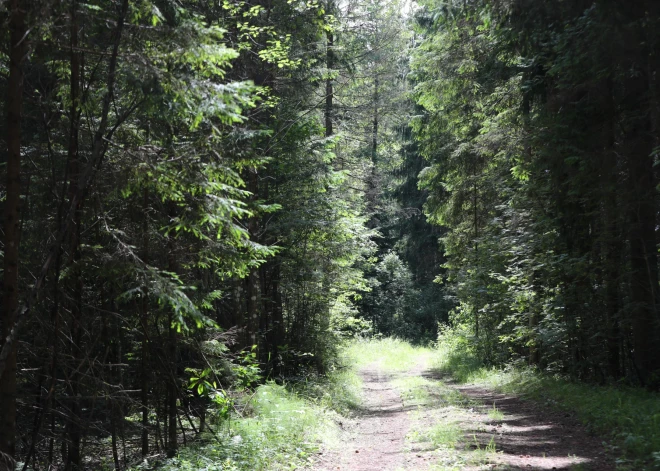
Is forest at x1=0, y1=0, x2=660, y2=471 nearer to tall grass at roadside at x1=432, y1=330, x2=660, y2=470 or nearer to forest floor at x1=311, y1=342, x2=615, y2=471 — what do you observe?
tall grass at roadside at x1=432, y1=330, x2=660, y2=470

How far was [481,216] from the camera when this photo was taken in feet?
67.2

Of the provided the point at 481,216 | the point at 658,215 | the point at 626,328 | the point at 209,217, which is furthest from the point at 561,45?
the point at 481,216

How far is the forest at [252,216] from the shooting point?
5.60m

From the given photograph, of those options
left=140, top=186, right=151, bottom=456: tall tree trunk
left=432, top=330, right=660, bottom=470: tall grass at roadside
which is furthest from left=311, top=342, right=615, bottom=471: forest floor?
left=140, top=186, right=151, bottom=456: tall tree trunk

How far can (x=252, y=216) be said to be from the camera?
9281 mm

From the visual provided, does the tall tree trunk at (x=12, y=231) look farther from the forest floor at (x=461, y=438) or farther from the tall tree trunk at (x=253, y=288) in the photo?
the tall tree trunk at (x=253, y=288)

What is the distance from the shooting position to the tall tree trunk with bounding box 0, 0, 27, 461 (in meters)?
5.19

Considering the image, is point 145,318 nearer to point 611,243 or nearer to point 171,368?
point 171,368

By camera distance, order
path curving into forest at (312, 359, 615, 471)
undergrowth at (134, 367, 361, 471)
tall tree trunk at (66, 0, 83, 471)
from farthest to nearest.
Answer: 1. undergrowth at (134, 367, 361, 471)
2. path curving into forest at (312, 359, 615, 471)
3. tall tree trunk at (66, 0, 83, 471)

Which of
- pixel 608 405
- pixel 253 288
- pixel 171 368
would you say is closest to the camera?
pixel 171 368

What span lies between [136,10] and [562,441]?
8420mm

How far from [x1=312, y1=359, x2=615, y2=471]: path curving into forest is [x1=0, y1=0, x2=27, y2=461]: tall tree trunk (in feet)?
14.4

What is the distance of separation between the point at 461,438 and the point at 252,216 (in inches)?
200

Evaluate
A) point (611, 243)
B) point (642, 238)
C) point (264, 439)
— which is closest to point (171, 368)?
point (264, 439)
